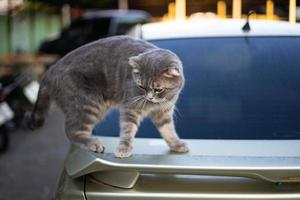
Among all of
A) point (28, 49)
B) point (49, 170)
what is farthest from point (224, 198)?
point (28, 49)

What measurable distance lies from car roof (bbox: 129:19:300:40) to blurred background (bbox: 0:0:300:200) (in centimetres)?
50

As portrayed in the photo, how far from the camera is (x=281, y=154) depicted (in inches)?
107

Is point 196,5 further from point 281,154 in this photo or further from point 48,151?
point 48,151

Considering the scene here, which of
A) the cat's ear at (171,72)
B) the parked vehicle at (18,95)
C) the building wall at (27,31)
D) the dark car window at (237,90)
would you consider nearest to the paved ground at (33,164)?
the parked vehicle at (18,95)

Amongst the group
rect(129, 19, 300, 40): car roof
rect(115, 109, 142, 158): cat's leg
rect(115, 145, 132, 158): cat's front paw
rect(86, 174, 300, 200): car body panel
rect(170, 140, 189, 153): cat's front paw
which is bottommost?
rect(86, 174, 300, 200): car body panel

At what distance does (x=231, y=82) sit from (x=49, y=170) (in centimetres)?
419

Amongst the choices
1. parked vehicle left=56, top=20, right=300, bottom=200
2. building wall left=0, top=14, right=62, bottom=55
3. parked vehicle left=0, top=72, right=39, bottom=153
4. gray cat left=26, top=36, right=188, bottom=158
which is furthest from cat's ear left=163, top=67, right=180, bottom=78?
building wall left=0, top=14, right=62, bottom=55

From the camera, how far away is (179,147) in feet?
9.62

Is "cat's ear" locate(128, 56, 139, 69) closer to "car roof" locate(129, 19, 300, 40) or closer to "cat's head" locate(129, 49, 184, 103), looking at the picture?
"cat's head" locate(129, 49, 184, 103)

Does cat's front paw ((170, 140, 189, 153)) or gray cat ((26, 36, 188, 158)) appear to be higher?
gray cat ((26, 36, 188, 158))

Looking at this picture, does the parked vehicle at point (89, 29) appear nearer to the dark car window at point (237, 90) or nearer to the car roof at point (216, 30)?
the car roof at point (216, 30)

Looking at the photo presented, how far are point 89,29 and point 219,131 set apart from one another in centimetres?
1495

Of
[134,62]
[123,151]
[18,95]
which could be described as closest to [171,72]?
[134,62]

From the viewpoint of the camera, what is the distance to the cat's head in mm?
2922
